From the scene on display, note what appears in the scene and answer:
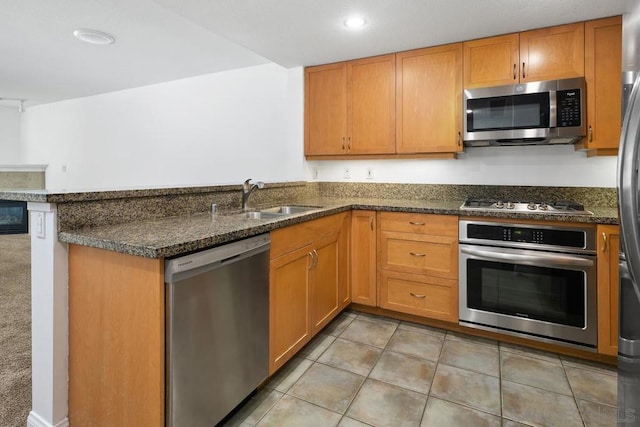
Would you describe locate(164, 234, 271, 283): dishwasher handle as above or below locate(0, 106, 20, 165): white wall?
below

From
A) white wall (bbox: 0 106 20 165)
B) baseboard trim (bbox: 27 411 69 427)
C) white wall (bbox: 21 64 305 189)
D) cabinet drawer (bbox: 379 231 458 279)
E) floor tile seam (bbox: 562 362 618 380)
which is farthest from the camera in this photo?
white wall (bbox: 0 106 20 165)

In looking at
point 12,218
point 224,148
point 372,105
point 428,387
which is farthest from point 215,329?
point 12,218

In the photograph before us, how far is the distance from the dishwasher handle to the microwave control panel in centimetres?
212

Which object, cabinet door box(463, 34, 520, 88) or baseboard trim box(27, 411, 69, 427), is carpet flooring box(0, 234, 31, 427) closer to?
baseboard trim box(27, 411, 69, 427)

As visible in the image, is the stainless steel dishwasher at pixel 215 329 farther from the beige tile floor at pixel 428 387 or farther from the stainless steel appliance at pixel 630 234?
the stainless steel appliance at pixel 630 234

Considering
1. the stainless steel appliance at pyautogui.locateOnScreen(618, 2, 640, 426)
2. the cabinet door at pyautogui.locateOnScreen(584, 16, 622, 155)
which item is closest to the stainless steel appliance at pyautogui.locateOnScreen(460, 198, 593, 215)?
the cabinet door at pyautogui.locateOnScreen(584, 16, 622, 155)

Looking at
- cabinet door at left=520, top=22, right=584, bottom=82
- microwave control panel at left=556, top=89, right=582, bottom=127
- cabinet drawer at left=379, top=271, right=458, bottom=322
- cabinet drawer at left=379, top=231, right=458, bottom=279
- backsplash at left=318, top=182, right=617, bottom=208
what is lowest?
cabinet drawer at left=379, top=271, right=458, bottom=322

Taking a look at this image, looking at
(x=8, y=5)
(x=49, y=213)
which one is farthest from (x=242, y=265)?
(x=8, y=5)

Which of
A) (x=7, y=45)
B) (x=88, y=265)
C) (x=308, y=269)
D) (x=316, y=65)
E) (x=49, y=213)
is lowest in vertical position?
(x=308, y=269)

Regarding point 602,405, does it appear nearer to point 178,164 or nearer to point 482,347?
point 482,347

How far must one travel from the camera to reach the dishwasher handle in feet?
4.00

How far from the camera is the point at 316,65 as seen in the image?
3285 millimetres

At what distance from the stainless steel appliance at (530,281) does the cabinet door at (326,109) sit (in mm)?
1433

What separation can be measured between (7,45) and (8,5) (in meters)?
1.04
